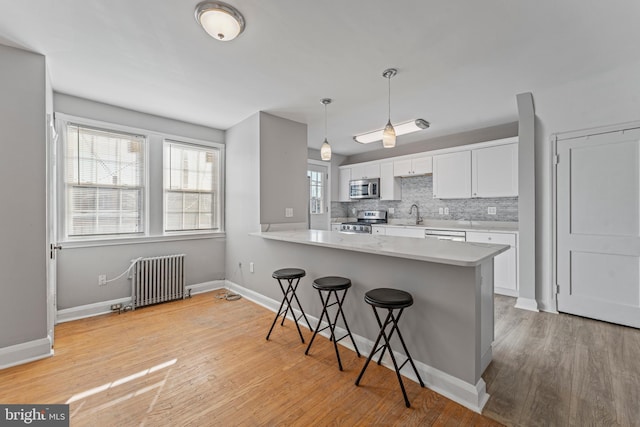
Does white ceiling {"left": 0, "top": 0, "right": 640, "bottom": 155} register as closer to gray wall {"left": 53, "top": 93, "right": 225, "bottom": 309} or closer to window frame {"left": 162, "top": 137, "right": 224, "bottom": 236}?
gray wall {"left": 53, "top": 93, "right": 225, "bottom": 309}

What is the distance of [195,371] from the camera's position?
7.09 feet

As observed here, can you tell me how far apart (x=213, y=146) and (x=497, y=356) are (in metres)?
4.38

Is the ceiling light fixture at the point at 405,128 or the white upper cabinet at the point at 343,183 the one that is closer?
the ceiling light fixture at the point at 405,128

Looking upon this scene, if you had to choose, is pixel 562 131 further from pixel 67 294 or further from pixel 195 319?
pixel 67 294

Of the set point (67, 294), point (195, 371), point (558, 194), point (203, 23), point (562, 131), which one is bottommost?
point (195, 371)

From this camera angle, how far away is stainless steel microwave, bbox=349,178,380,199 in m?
5.68

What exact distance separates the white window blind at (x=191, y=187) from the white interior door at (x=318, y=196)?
203 cm

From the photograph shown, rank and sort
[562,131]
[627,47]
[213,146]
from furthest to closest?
1. [213,146]
2. [562,131]
3. [627,47]

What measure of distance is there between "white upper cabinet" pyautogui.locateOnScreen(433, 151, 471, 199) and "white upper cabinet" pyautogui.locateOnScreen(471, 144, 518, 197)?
9cm

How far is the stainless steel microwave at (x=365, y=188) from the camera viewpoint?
5676 millimetres

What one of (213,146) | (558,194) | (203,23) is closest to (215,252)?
(213,146)

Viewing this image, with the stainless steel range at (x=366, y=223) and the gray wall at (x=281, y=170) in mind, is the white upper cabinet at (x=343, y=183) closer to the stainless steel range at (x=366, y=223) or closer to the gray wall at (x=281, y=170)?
the stainless steel range at (x=366, y=223)

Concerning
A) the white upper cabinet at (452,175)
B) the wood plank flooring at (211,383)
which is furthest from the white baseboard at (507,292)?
the wood plank flooring at (211,383)

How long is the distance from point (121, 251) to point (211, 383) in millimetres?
2376
